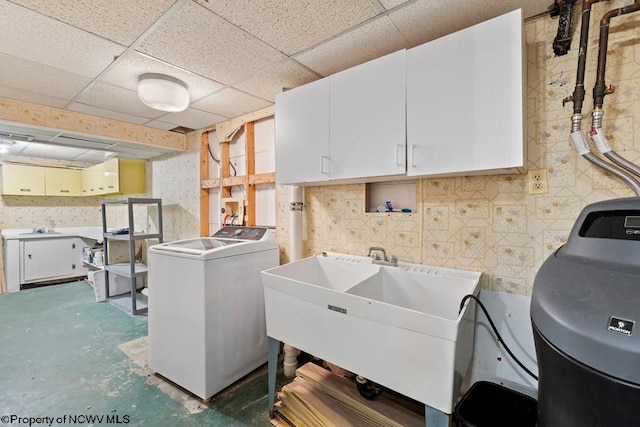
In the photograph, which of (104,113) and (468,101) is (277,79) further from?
(104,113)

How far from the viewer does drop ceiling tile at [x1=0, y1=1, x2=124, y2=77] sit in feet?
4.75

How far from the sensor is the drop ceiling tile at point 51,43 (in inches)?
56.9

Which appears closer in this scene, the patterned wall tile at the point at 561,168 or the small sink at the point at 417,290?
the patterned wall tile at the point at 561,168

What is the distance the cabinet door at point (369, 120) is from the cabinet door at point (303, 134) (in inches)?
2.7

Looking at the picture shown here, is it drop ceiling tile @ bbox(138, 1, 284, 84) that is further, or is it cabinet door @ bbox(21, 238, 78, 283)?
cabinet door @ bbox(21, 238, 78, 283)

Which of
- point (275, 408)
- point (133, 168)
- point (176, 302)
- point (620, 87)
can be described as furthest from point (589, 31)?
point (133, 168)

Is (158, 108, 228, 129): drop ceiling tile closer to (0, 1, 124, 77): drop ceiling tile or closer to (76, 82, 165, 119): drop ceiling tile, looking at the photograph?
(76, 82, 165, 119): drop ceiling tile

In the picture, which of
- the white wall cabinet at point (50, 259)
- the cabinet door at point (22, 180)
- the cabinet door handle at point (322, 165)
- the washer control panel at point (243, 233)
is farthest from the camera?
the cabinet door at point (22, 180)

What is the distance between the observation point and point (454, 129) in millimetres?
1353

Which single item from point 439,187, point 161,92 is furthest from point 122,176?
point 439,187

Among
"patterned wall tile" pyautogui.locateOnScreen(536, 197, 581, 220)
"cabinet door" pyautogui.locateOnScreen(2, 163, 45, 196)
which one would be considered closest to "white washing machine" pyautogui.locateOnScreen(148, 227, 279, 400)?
"patterned wall tile" pyautogui.locateOnScreen(536, 197, 581, 220)

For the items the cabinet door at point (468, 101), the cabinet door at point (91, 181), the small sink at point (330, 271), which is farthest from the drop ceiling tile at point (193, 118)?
the cabinet door at point (91, 181)

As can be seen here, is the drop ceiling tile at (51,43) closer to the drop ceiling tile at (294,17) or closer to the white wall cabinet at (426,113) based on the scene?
the drop ceiling tile at (294,17)

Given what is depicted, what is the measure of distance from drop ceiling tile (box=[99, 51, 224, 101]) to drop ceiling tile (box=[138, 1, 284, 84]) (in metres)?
0.09
